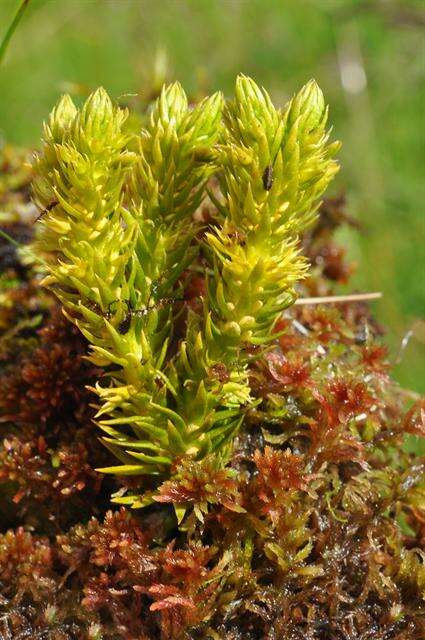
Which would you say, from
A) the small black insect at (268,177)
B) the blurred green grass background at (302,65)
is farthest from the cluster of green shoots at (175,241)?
the blurred green grass background at (302,65)

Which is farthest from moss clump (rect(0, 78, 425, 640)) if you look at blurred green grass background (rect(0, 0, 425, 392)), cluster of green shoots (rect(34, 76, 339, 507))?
blurred green grass background (rect(0, 0, 425, 392))

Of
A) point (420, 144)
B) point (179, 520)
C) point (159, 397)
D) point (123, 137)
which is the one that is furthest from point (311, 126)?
point (420, 144)

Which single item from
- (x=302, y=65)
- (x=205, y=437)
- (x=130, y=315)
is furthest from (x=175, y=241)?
(x=302, y=65)

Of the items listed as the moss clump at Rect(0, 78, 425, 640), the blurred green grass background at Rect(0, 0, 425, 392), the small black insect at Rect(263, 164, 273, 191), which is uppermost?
the blurred green grass background at Rect(0, 0, 425, 392)

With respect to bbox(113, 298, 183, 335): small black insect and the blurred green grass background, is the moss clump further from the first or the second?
the blurred green grass background

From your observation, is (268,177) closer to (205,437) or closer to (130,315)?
(130,315)
